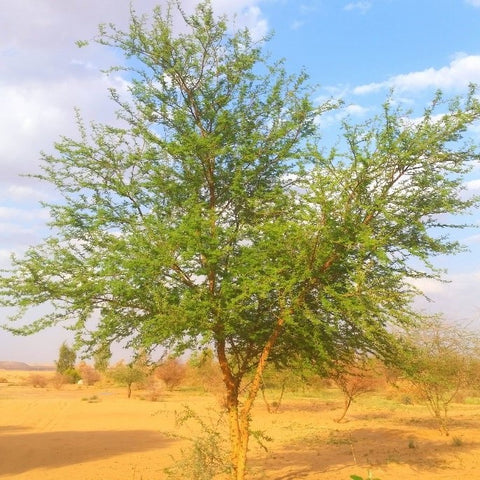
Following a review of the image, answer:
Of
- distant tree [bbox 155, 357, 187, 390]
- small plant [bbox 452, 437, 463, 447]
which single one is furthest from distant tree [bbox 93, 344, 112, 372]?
distant tree [bbox 155, 357, 187, 390]

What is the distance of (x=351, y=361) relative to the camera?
12.2m

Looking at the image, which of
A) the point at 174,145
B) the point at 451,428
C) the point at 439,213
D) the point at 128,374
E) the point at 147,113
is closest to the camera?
the point at 439,213

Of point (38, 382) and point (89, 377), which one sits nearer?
point (38, 382)

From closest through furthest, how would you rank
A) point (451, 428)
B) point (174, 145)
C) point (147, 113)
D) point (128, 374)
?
point (174, 145)
point (147, 113)
point (451, 428)
point (128, 374)

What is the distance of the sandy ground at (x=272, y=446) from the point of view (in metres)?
15.9

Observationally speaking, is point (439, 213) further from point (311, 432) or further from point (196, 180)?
point (311, 432)

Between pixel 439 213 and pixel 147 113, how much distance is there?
672 centimetres

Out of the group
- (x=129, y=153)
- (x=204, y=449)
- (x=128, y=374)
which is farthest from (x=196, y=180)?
(x=128, y=374)

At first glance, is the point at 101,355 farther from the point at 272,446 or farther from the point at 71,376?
the point at 71,376

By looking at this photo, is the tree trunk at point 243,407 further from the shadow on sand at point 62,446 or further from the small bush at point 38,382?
the small bush at point 38,382

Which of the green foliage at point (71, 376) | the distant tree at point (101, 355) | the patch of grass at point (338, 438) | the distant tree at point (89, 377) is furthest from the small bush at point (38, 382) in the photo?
the distant tree at point (101, 355)

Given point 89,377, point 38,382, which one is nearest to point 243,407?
point 38,382

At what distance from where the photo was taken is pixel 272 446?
21.6 meters

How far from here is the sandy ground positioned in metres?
15.9
